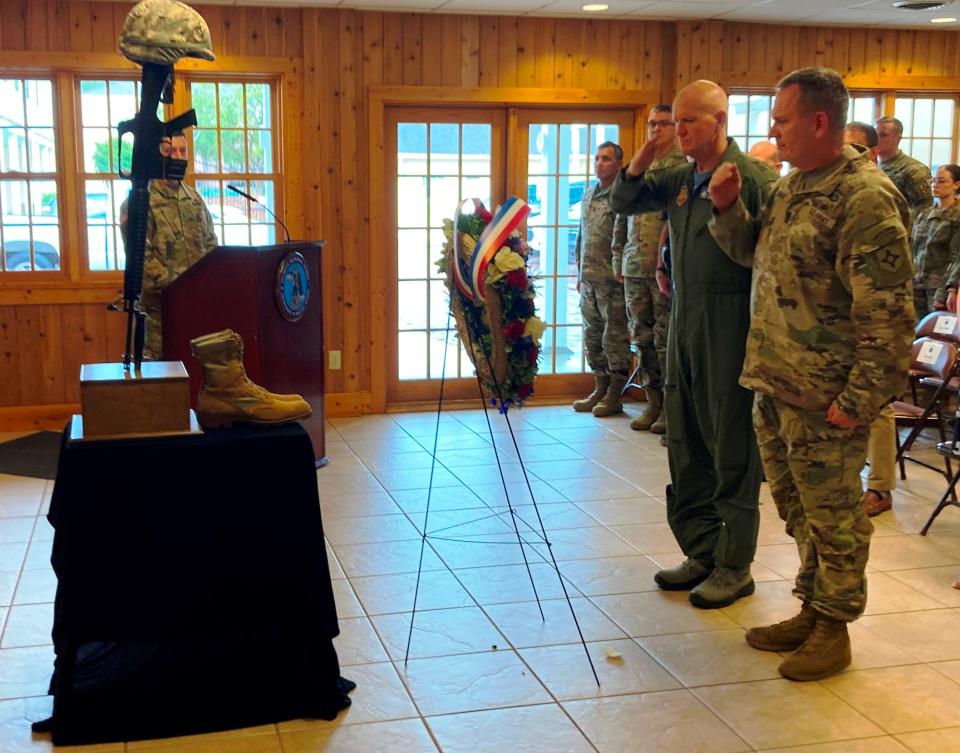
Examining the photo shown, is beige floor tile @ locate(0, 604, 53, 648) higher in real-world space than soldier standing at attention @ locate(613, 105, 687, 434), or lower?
lower

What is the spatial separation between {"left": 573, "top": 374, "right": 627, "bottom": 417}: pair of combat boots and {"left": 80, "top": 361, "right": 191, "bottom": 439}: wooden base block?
14.5 ft

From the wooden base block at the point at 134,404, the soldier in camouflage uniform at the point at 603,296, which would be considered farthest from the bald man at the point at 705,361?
the soldier in camouflage uniform at the point at 603,296

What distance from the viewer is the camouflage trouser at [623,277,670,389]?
641cm

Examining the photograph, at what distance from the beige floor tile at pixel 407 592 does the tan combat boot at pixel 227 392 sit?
998mm

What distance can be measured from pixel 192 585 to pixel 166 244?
266cm

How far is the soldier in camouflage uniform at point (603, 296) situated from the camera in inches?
271

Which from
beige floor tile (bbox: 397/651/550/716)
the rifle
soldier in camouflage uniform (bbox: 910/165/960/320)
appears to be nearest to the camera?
beige floor tile (bbox: 397/651/550/716)

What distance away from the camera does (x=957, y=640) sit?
3395 mm

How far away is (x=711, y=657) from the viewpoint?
3.22 meters

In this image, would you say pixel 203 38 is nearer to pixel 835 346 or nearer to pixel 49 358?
pixel 835 346

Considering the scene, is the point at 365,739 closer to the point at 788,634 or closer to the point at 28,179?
the point at 788,634

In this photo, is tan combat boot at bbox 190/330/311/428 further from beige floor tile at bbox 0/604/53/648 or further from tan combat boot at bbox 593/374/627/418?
tan combat boot at bbox 593/374/627/418

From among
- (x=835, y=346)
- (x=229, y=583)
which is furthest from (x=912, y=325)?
(x=229, y=583)

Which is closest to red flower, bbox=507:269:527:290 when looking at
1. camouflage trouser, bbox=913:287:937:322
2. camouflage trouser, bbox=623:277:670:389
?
camouflage trouser, bbox=623:277:670:389
